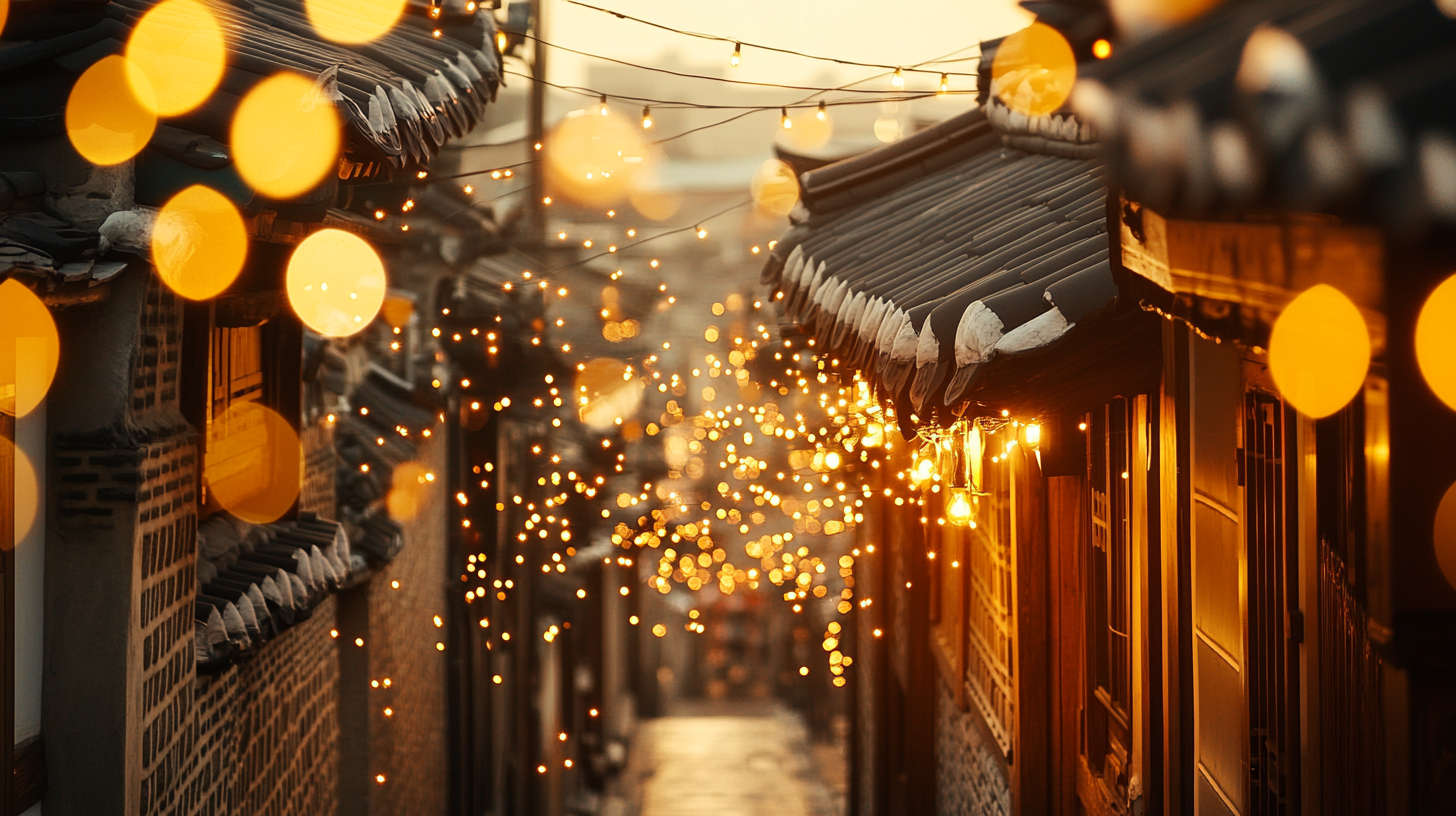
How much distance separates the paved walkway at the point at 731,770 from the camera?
82.8ft

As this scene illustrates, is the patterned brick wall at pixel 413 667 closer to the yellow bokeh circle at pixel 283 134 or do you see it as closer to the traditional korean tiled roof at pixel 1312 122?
the yellow bokeh circle at pixel 283 134

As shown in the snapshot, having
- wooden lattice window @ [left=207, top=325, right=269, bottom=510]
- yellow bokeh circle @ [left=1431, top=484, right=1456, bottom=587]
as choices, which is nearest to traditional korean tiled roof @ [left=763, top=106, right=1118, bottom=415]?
yellow bokeh circle @ [left=1431, top=484, right=1456, bottom=587]

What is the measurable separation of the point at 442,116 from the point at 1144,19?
20.3 feet

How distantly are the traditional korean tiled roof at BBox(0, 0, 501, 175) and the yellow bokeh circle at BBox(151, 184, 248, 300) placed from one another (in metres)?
0.33

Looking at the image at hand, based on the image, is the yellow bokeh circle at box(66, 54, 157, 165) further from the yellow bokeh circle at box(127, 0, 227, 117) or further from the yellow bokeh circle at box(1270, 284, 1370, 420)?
the yellow bokeh circle at box(1270, 284, 1370, 420)

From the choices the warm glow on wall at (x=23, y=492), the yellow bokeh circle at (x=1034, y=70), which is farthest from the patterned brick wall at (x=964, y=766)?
the warm glow on wall at (x=23, y=492)

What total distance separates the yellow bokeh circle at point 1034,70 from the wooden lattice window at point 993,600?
2.21 meters

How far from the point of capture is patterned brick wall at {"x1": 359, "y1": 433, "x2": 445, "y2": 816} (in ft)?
46.0

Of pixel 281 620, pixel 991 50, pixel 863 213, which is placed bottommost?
pixel 281 620

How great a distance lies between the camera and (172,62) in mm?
6535

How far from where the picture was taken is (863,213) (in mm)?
11000

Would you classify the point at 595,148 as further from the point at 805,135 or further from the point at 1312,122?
the point at 1312,122

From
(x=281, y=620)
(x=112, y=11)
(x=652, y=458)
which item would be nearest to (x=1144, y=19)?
(x=112, y=11)

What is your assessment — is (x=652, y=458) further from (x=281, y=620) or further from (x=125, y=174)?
(x=125, y=174)
